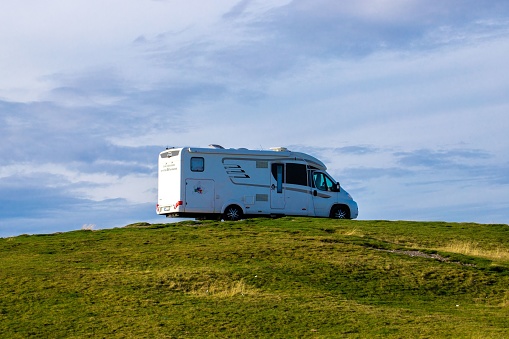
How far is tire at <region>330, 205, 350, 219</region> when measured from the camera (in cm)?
4109

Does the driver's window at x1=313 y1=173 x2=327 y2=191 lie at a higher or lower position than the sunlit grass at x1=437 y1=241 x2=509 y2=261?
higher

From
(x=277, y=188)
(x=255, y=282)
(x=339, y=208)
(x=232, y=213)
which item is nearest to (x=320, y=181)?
(x=339, y=208)

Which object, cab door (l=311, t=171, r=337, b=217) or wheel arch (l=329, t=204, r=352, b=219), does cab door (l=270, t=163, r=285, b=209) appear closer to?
cab door (l=311, t=171, r=337, b=217)

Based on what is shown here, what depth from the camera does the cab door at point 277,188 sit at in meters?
39.7

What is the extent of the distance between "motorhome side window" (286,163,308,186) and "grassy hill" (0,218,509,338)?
3.14 m

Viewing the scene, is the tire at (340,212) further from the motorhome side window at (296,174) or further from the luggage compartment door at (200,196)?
the luggage compartment door at (200,196)

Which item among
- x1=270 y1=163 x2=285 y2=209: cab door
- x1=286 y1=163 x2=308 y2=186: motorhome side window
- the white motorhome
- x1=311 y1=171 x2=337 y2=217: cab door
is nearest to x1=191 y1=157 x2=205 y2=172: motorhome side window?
the white motorhome

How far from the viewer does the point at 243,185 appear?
39.4m

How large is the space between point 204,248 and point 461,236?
11941 millimetres

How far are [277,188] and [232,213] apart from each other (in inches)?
92.5

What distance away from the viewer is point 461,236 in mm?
36531

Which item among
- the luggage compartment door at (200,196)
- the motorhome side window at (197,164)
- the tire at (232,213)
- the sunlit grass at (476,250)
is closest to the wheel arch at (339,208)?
the tire at (232,213)

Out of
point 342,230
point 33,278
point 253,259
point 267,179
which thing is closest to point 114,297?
point 33,278

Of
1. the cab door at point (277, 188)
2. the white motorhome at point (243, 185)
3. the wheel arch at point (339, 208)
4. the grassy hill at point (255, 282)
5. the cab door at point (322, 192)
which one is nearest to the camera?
the grassy hill at point (255, 282)
